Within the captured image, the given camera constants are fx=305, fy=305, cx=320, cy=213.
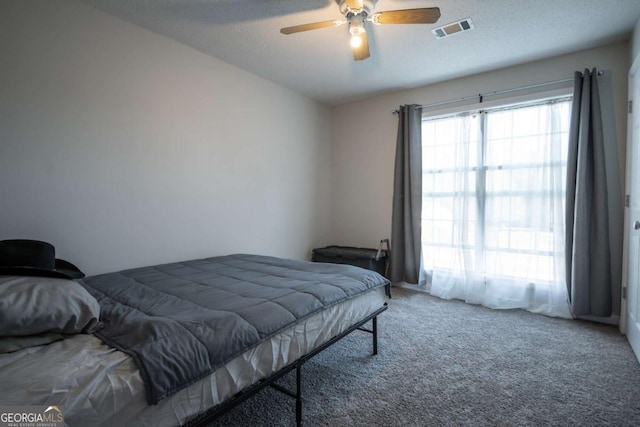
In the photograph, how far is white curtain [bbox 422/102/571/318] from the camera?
2.95 meters

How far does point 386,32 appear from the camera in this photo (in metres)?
2.51

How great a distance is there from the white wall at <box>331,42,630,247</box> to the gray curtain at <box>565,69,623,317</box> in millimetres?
468

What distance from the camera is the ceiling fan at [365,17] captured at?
1.83 m

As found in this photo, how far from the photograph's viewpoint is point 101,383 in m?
0.93

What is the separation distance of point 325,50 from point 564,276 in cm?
308

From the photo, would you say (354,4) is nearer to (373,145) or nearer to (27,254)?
(373,145)

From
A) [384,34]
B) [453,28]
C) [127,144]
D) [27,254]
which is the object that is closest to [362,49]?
[384,34]

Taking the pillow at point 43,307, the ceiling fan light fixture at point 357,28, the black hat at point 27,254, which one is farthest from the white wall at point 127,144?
the ceiling fan light fixture at point 357,28

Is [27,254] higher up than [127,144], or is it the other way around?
[127,144]

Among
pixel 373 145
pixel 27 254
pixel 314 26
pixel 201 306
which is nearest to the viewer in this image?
pixel 201 306

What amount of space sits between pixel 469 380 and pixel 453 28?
2595 millimetres

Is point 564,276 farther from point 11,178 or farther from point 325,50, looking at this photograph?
point 11,178

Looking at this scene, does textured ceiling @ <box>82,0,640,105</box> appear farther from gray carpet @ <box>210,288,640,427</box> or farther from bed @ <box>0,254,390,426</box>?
gray carpet @ <box>210,288,640,427</box>

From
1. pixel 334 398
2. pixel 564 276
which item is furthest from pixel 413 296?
pixel 334 398
